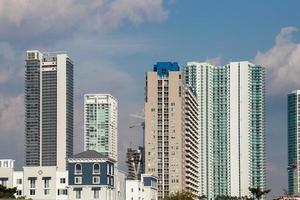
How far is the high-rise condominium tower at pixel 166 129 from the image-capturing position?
156000 millimetres

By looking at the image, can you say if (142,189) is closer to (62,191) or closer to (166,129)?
(62,191)

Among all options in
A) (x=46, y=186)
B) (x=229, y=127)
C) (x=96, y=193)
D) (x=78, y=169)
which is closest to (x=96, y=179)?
(x=96, y=193)

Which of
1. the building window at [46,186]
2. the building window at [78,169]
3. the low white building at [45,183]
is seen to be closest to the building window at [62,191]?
the low white building at [45,183]

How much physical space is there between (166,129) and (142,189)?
2878 cm

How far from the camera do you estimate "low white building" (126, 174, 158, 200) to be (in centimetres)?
12412

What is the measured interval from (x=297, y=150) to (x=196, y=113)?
34.0m

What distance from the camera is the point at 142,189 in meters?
128

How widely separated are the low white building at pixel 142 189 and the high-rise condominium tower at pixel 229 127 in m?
47.8

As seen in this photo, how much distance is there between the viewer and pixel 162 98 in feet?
513

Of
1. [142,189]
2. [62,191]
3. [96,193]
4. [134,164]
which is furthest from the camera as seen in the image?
[134,164]

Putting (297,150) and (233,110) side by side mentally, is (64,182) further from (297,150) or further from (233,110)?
(297,150)

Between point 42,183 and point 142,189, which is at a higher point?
point 42,183

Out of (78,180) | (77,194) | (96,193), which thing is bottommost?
(77,194)

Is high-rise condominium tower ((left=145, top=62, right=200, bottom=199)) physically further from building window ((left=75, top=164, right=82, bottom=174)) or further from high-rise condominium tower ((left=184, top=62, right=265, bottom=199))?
building window ((left=75, top=164, right=82, bottom=174))
